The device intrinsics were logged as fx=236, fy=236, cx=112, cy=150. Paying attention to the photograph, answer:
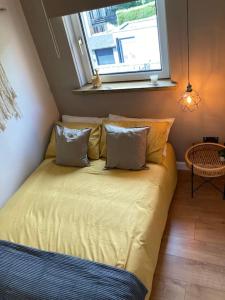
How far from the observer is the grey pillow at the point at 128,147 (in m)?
1.87

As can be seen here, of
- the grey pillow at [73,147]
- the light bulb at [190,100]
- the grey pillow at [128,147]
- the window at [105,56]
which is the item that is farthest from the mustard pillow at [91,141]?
the light bulb at [190,100]

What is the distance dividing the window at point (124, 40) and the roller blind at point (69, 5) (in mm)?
224

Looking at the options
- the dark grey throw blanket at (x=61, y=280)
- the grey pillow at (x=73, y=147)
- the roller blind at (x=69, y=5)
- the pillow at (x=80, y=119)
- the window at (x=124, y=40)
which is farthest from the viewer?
the pillow at (x=80, y=119)

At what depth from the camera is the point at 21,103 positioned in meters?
2.08

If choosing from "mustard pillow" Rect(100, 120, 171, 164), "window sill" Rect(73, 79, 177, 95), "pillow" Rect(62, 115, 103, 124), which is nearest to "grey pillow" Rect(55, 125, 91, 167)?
"pillow" Rect(62, 115, 103, 124)

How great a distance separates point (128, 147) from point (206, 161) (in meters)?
0.66

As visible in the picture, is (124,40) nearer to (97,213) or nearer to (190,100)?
(190,100)

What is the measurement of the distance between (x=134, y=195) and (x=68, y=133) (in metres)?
0.86

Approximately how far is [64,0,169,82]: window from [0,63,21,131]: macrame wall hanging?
0.71 m

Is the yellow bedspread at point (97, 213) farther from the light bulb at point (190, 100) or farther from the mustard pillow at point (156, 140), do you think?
the light bulb at point (190, 100)

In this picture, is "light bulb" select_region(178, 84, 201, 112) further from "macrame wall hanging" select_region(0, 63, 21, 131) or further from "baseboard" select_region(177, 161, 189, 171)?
"macrame wall hanging" select_region(0, 63, 21, 131)

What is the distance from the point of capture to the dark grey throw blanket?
1180 mm

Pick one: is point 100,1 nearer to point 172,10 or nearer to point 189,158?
point 172,10

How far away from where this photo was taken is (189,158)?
6.57 feet
